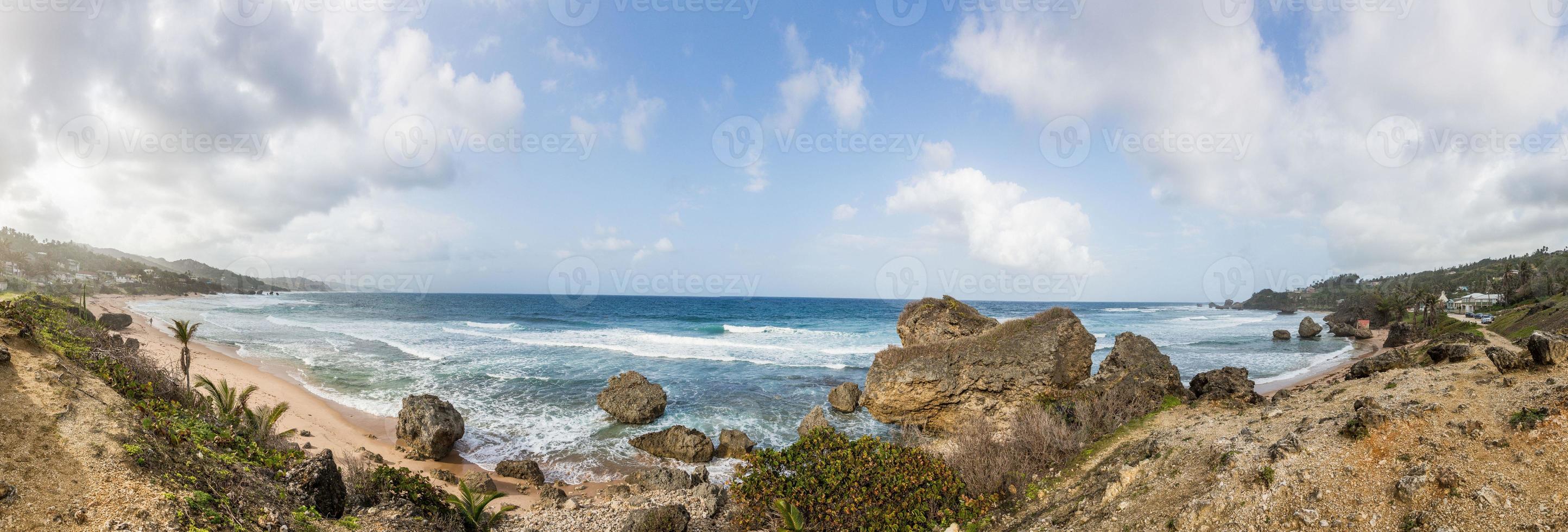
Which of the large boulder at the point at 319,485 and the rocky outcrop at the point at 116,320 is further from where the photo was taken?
the rocky outcrop at the point at 116,320

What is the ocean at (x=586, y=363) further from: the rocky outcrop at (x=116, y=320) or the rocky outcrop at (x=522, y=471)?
the rocky outcrop at (x=116, y=320)

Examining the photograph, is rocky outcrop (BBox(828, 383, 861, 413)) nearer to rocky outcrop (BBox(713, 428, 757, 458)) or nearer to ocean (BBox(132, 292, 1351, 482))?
ocean (BBox(132, 292, 1351, 482))

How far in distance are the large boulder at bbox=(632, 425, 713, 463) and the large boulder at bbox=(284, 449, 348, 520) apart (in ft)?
26.3

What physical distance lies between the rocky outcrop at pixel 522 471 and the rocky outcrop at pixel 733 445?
14.7ft

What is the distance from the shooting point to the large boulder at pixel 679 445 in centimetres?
1487

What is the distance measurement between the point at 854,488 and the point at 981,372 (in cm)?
789

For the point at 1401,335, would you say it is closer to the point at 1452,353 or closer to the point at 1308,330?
the point at 1308,330

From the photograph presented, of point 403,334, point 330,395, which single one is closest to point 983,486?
point 330,395

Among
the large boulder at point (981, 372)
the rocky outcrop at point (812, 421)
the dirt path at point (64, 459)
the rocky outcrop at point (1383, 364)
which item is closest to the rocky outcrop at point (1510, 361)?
the rocky outcrop at point (1383, 364)

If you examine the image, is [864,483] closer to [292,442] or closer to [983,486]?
[983,486]

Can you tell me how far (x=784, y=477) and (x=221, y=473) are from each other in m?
7.07

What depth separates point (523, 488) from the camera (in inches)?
504

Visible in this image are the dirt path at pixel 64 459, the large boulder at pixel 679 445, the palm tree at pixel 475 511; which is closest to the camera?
the dirt path at pixel 64 459

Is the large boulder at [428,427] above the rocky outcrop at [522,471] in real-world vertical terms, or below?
above
